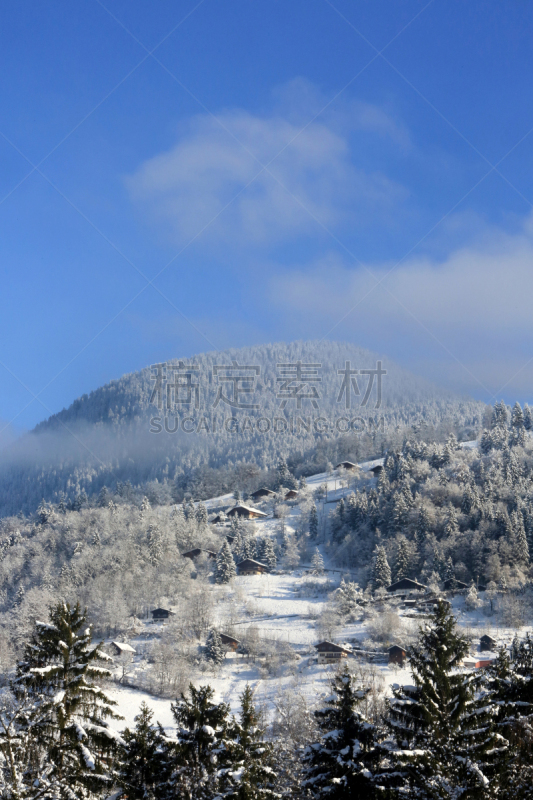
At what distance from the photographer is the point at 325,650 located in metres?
59.7

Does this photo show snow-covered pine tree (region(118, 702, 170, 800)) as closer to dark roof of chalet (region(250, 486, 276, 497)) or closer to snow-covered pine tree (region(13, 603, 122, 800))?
snow-covered pine tree (region(13, 603, 122, 800))

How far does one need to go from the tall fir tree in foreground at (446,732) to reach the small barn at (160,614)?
5819cm

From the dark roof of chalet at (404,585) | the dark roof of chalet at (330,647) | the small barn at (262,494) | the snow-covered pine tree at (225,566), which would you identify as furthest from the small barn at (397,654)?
the small barn at (262,494)

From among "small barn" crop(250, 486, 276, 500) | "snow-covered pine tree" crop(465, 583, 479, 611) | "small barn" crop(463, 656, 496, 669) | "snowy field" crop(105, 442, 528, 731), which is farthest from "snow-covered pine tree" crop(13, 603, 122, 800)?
"small barn" crop(250, 486, 276, 500)

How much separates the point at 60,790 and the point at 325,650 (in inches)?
1820

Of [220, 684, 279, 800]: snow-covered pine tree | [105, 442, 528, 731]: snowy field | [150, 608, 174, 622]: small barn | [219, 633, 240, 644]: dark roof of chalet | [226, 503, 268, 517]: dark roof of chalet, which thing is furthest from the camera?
[226, 503, 268, 517]: dark roof of chalet

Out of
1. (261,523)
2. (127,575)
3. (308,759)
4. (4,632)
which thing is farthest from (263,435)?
(308,759)

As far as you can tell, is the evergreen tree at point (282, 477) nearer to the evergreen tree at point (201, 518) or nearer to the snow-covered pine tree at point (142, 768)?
the evergreen tree at point (201, 518)

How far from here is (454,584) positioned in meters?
75.1

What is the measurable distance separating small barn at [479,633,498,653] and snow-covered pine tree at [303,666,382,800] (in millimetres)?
43482

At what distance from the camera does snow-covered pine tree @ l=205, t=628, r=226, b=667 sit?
198 ft

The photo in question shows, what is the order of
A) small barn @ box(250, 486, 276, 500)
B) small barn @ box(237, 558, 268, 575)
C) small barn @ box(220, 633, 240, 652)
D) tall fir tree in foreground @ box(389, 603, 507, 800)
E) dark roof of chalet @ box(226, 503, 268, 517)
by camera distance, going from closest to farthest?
tall fir tree in foreground @ box(389, 603, 507, 800)
small barn @ box(220, 633, 240, 652)
small barn @ box(237, 558, 268, 575)
dark roof of chalet @ box(226, 503, 268, 517)
small barn @ box(250, 486, 276, 500)

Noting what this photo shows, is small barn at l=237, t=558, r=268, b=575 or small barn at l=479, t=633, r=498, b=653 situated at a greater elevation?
small barn at l=237, t=558, r=268, b=575

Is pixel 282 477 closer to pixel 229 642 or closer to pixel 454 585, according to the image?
pixel 454 585
